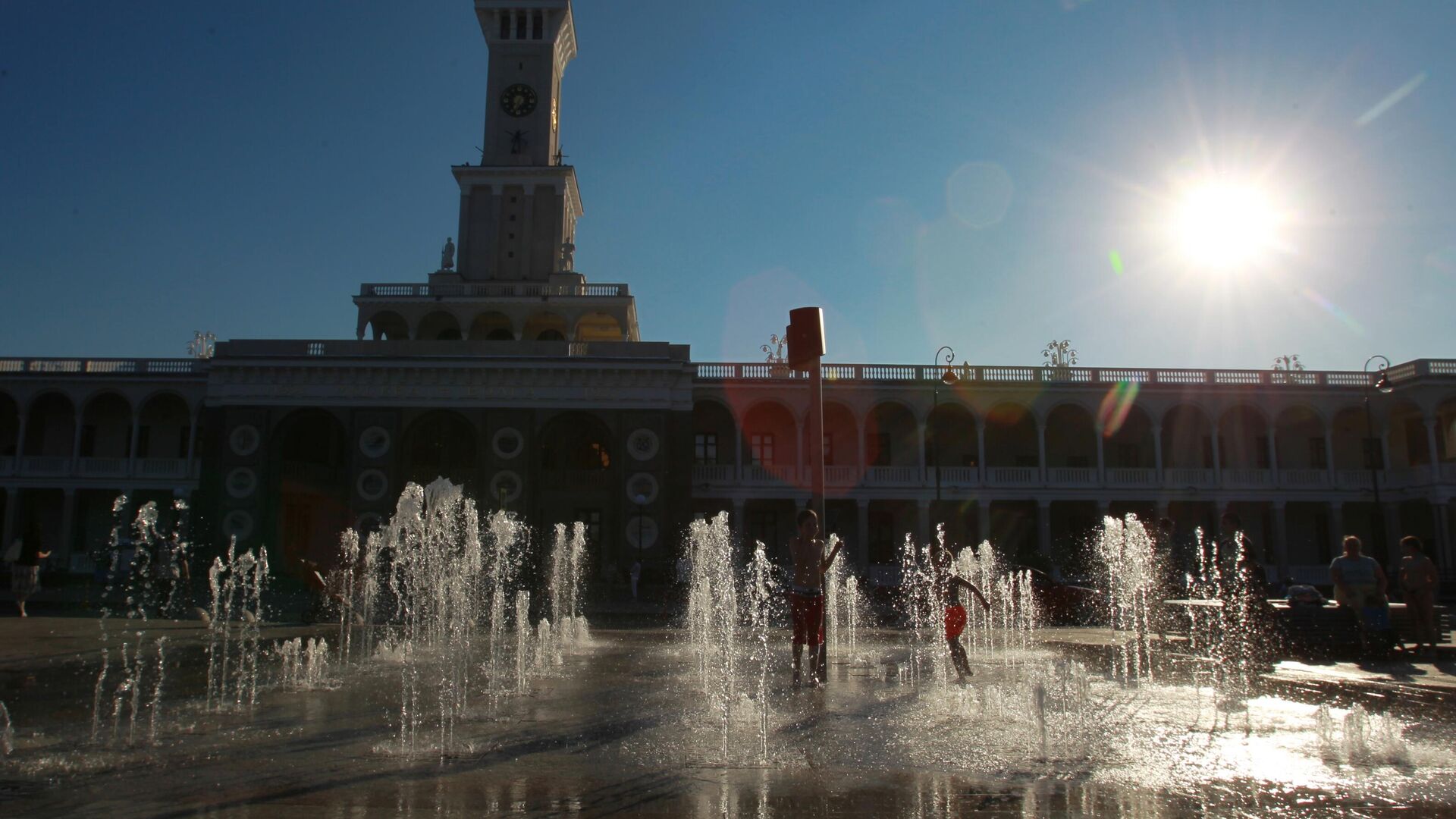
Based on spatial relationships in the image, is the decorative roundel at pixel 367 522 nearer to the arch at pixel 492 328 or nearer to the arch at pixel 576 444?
the arch at pixel 576 444

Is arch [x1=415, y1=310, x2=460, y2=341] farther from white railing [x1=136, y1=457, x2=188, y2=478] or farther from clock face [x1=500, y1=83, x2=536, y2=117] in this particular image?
clock face [x1=500, y1=83, x2=536, y2=117]

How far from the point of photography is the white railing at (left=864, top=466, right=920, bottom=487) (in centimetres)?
3656

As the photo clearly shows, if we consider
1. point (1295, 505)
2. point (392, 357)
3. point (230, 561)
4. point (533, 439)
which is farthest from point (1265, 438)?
point (230, 561)

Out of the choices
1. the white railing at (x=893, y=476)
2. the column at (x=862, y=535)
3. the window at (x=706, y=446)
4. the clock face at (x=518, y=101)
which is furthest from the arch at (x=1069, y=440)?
the clock face at (x=518, y=101)

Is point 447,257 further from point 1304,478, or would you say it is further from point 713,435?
point 1304,478

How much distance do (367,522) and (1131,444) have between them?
100 ft

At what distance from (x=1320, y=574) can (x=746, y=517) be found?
22517mm

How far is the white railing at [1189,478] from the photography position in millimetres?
36812

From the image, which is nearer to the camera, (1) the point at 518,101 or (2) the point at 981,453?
(2) the point at 981,453

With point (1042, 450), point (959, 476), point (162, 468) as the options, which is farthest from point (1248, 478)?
point (162, 468)

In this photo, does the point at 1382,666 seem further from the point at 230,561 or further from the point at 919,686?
the point at 230,561

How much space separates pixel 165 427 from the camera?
38281 mm

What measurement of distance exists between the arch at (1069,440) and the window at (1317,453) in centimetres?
904

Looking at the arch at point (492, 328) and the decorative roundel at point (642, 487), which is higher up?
the arch at point (492, 328)
